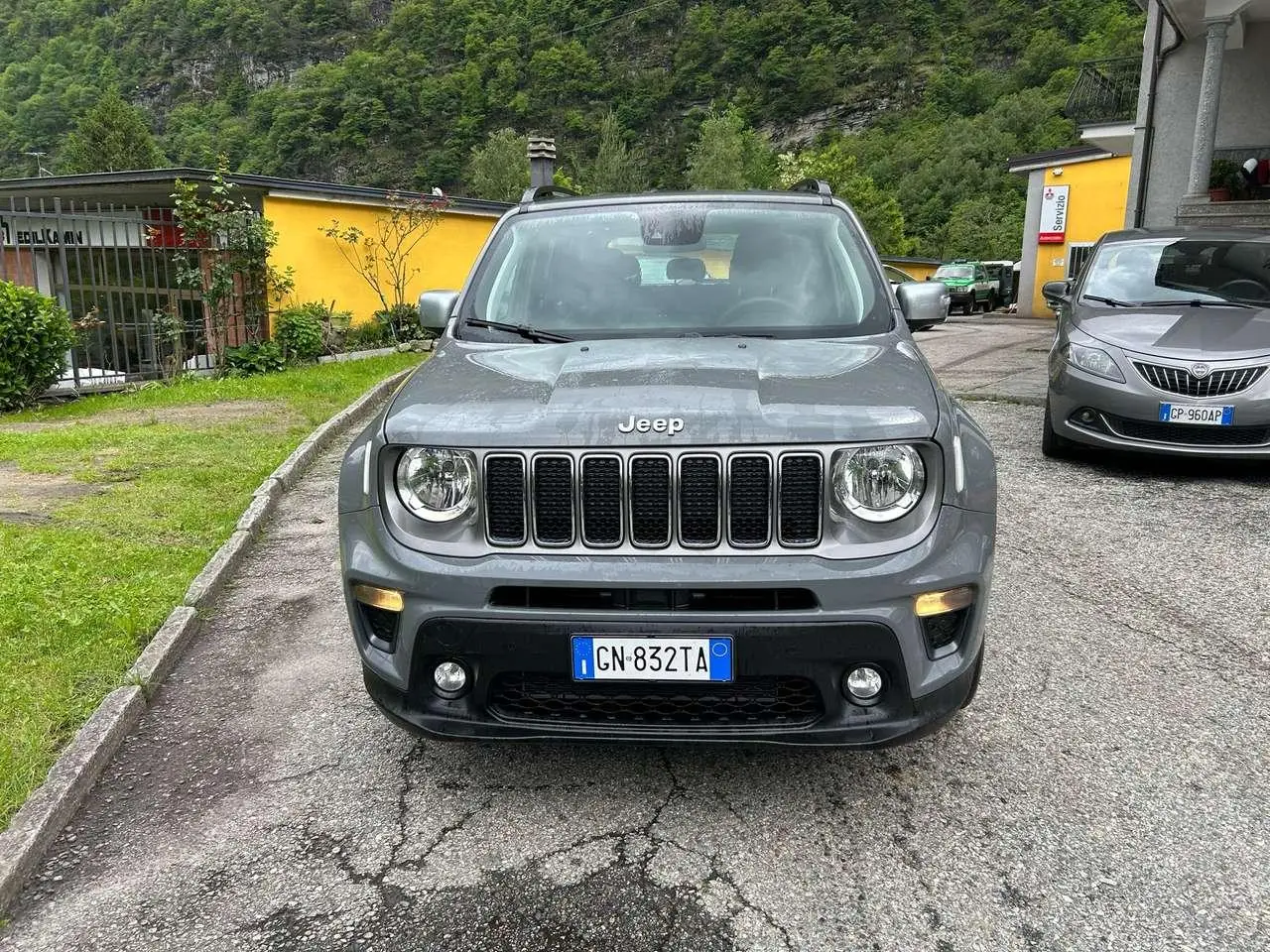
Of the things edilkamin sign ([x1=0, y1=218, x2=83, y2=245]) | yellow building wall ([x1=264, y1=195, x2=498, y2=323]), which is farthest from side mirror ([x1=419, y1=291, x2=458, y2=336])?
yellow building wall ([x1=264, y1=195, x2=498, y2=323])

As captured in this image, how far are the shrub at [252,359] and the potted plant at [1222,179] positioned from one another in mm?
14361

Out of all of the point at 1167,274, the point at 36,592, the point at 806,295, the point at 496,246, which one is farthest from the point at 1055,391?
the point at 36,592

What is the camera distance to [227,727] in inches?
135

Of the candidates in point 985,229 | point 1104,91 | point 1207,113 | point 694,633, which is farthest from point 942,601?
point 985,229

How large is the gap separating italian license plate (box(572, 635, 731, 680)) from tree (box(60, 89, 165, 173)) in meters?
75.5

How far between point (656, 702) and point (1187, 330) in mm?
5621

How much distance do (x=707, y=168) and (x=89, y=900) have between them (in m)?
78.2

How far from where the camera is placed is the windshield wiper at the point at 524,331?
11.5ft

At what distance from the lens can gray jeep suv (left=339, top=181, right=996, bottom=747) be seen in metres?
2.46

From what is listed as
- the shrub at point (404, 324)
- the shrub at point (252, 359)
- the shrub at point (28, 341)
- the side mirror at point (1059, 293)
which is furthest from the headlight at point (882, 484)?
the shrub at point (404, 324)

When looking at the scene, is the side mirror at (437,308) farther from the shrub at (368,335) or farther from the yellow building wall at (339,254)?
the shrub at (368,335)

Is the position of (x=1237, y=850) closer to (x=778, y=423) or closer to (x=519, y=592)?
(x=778, y=423)

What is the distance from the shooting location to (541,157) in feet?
54.3

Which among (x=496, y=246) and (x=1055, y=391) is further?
(x=1055, y=391)
